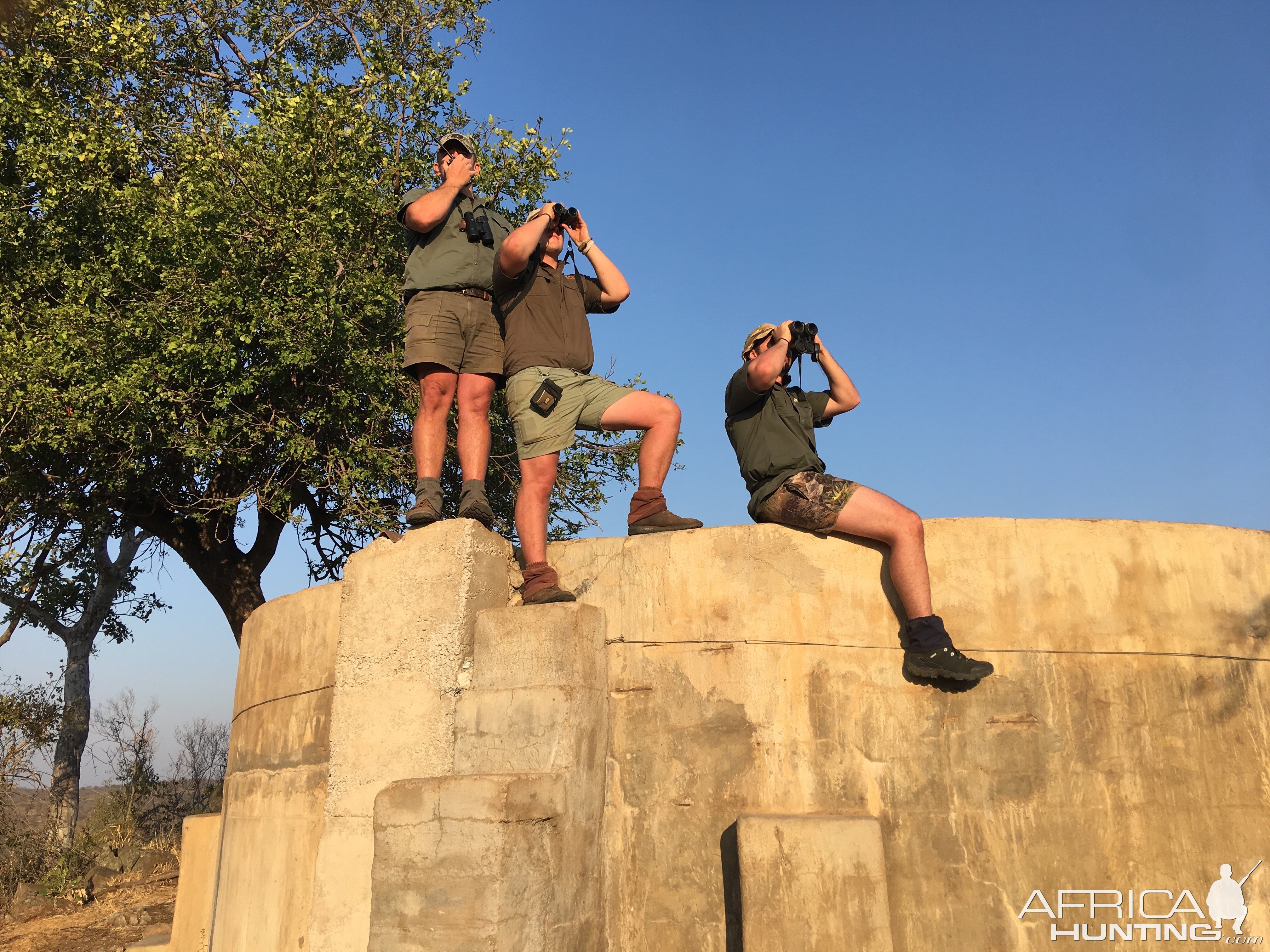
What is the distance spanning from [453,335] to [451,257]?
387mm

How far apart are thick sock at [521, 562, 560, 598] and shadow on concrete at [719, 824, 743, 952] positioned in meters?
1.16

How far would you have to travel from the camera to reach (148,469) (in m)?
10.4

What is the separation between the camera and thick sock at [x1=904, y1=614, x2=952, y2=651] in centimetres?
351

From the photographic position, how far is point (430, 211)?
4.42 meters

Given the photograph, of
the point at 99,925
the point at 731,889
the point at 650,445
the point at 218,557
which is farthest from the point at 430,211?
the point at 218,557

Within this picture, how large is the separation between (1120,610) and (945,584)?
2.17ft

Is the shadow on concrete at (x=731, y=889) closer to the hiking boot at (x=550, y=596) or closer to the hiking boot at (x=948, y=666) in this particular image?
the hiking boot at (x=948, y=666)

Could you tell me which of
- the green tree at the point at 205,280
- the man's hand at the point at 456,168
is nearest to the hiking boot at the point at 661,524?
the man's hand at the point at 456,168


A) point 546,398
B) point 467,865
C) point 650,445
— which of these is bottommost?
point 467,865

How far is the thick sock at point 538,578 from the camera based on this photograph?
389cm

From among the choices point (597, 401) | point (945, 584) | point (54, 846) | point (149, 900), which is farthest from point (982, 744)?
point (54, 846)

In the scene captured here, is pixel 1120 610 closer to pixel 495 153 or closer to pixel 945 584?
pixel 945 584

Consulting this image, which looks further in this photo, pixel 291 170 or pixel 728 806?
pixel 291 170

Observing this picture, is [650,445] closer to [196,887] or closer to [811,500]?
[811,500]
